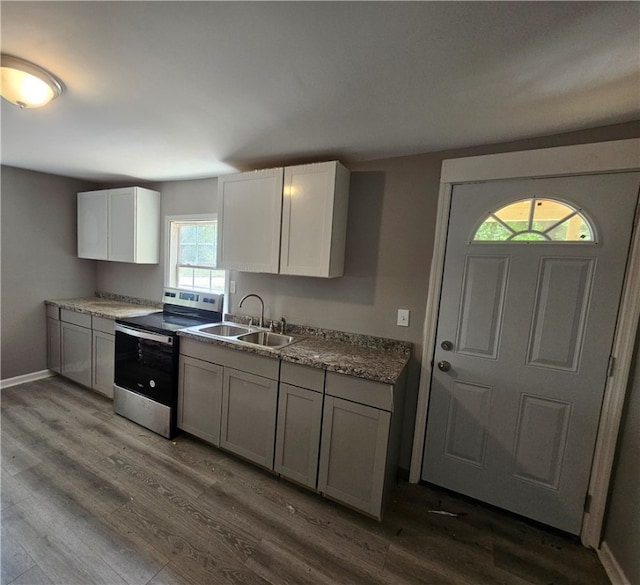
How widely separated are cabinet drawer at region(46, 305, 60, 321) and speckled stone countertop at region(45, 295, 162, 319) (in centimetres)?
4

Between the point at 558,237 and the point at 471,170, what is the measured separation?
0.63 metres

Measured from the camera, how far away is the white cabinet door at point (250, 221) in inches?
90.6

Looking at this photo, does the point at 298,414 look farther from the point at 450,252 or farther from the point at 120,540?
the point at 450,252

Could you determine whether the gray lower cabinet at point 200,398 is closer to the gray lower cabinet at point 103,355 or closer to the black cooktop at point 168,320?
the black cooktop at point 168,320

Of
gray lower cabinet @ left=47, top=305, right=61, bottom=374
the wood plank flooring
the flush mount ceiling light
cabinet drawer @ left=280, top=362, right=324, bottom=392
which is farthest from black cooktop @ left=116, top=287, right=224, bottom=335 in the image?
the flush mount ceiling light

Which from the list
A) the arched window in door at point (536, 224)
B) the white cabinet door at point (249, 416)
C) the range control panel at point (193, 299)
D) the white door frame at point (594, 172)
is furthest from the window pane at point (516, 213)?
the range control panel at point (193, 299)

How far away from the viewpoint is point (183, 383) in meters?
2.45

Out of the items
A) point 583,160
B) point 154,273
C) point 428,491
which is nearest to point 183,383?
point 154,273

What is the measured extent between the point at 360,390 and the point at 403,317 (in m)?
0.68

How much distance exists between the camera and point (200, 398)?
2.37m

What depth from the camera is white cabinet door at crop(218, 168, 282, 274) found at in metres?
2.30

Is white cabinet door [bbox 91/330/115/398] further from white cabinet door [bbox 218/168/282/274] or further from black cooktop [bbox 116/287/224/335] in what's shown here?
white cabinet door [bbox 218/168/282/274]

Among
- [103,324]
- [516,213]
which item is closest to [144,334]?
[103,324]

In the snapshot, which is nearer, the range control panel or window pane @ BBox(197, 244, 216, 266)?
the range control panel
